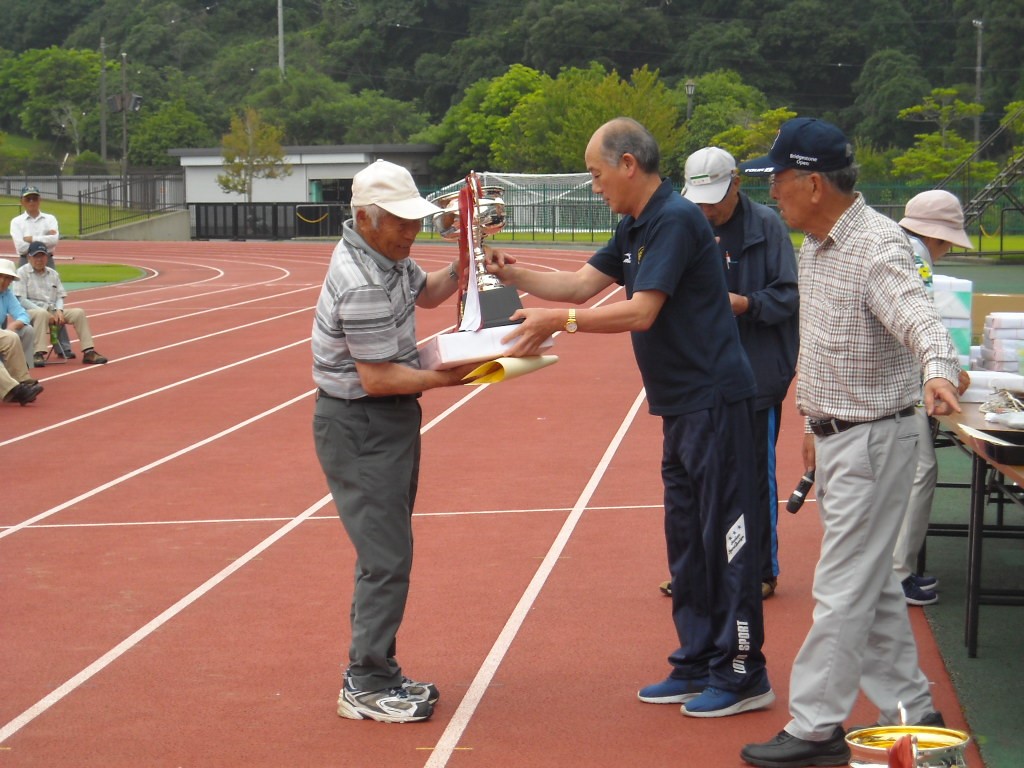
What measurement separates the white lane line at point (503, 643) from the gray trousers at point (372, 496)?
354mm

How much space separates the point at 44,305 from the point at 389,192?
12.0 m

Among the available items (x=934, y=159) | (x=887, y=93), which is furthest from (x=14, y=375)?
(x=887, y=93)

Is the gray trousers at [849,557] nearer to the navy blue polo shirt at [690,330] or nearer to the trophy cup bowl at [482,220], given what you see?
the navy blue polo shirt at [690,330]

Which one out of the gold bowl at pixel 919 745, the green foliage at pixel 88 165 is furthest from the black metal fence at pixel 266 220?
the gold bowl at pixel 919 745

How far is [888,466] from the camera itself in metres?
4.24

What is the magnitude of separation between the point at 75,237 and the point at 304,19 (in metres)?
67.7

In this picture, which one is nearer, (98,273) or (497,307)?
(497,307)

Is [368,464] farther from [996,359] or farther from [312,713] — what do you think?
[996,359]

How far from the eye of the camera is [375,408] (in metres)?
4.80

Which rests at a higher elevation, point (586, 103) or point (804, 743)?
point (586, 103)

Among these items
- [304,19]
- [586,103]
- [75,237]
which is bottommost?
[75,237]

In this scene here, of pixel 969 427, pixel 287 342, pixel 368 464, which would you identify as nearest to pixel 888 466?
pixel 969 427

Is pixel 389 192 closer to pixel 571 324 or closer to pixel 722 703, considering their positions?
pixel 571 324

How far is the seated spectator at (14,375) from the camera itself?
1252 centimetres
